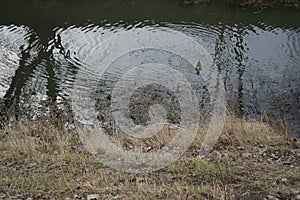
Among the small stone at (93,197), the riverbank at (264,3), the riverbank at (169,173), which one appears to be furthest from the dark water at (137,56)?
the small stone at (93,197)

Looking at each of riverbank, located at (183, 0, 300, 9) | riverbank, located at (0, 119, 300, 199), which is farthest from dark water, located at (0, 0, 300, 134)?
riverbank, located at (0, 119, 300, 199)

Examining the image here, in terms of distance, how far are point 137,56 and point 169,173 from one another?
9.23 m

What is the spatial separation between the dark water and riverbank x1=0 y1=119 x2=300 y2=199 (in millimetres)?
2597

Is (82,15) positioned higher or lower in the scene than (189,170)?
higher

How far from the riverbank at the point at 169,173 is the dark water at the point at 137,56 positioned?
102 inches

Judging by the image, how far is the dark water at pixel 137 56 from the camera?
1113 cm

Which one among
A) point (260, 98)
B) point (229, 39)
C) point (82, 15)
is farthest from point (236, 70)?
point (82, 15)

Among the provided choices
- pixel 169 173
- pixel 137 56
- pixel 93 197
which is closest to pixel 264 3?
pixel 137 56

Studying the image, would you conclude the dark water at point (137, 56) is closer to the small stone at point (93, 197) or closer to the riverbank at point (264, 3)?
the riverbank at point (264, 3)

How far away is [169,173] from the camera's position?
5.74 m

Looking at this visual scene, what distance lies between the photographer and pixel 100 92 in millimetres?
11633

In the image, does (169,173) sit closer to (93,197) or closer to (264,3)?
(93,197)

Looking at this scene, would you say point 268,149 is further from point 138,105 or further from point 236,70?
point 236,70

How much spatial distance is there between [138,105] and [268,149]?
4425 millimetres
